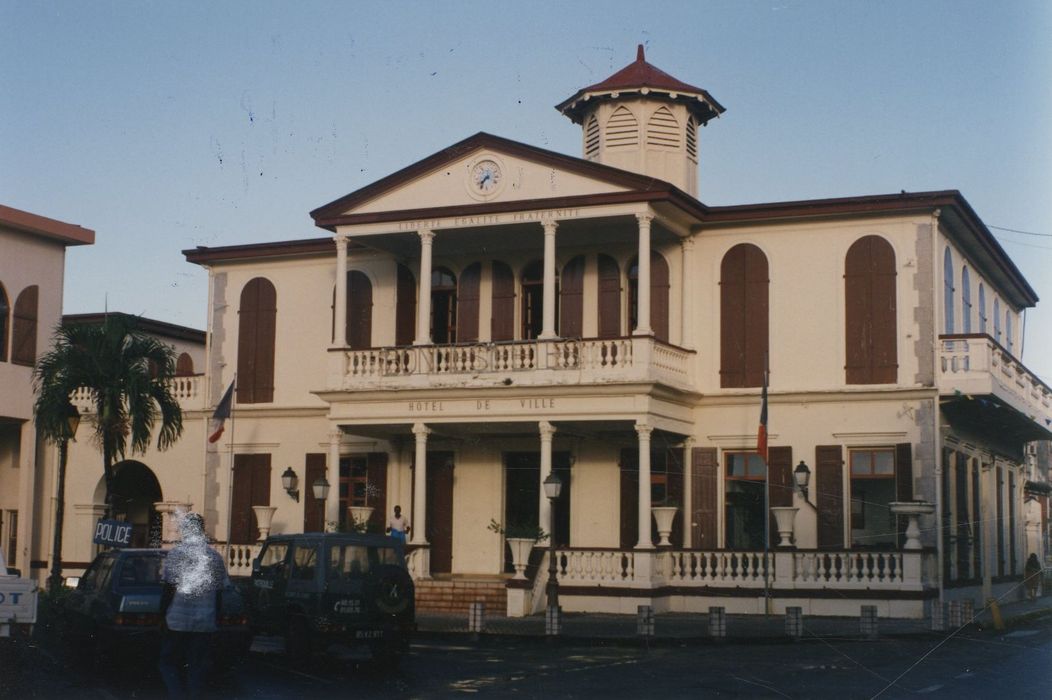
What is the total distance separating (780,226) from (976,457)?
7.67 m

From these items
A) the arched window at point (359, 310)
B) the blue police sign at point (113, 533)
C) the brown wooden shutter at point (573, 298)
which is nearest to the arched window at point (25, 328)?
the arched window at point (359, 310)

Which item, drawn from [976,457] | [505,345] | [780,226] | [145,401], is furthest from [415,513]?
[976,457]

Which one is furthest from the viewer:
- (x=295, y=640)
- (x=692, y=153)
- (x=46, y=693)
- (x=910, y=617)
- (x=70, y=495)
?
(x=70, y=495)

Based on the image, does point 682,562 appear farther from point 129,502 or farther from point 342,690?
point 129,502

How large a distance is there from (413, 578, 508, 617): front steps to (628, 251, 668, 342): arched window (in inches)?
246

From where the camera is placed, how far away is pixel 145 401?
27453 mm

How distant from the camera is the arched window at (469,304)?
103 feet

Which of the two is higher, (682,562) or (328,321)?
(328,321)

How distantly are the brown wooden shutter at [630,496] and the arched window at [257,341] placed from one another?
9101 mm

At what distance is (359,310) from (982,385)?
14034mm

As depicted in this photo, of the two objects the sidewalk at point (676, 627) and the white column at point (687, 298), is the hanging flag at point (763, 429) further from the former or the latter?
the white column at point (687, 298)

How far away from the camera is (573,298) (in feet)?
101

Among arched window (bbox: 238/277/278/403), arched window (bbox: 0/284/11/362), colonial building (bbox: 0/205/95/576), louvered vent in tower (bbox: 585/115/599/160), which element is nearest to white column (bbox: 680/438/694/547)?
louvered vent in tower (bbox: 585/115/599/160)

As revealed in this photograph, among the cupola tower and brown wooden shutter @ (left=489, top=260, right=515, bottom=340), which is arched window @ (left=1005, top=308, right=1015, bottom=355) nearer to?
the cupola tower
